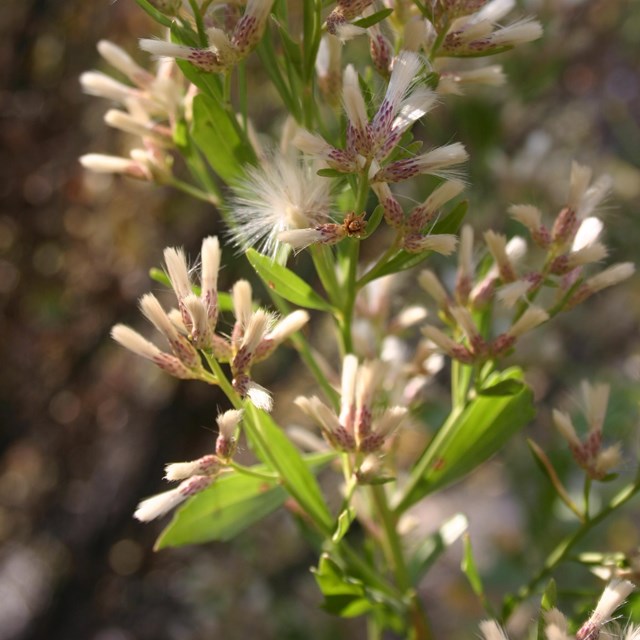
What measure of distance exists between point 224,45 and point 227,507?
20.0 inches

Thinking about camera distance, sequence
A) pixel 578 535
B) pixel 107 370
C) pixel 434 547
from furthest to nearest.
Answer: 1. pixel 107 370
2. pixel 434 547
3. pixel 578 535

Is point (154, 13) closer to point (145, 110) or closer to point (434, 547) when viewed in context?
point (145, 110)

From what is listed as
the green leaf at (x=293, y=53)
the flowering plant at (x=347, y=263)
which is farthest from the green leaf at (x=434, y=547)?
the green leaf at (x=293, y=53)

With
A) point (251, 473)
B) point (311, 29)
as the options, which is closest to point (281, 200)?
point (311, 29)

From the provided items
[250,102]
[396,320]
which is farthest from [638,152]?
[396,320]

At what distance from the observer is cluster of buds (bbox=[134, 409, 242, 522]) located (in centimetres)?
71

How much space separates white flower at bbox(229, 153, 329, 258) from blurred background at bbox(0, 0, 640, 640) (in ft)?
4.59

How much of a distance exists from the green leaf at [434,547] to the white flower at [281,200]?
0.45 m

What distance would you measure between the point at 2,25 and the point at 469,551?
207 cm

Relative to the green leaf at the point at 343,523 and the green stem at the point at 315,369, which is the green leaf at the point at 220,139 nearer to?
the green stem at the point at 315,369

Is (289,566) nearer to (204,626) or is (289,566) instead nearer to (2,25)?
(204,626)

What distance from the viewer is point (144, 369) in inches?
106

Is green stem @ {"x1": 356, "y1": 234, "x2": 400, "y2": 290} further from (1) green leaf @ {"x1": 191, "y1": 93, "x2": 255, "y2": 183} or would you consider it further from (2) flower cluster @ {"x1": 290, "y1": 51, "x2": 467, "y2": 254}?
(1) green leaf @ {"x1": 191, "y1": 93, "x2": 255, "y2": 183}

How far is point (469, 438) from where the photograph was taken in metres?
0.91
